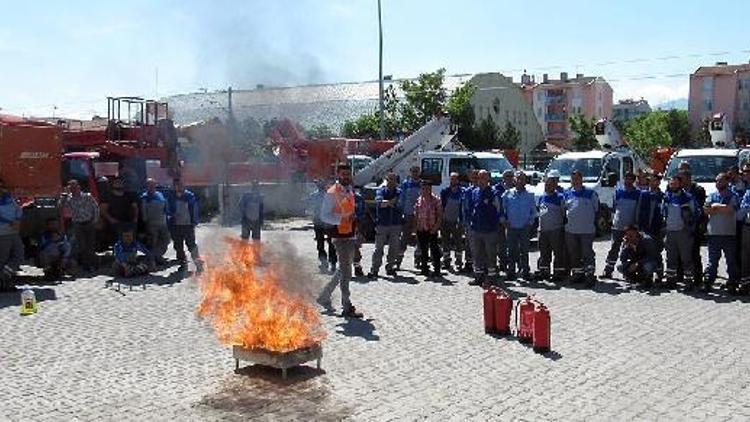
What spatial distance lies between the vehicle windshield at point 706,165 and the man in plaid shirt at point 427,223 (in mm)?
7754

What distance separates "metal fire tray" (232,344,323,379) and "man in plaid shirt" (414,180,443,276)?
6.59 meters

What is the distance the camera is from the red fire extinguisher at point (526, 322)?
890cm

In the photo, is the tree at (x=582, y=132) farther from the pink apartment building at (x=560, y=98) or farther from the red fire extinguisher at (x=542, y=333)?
the red fire extinguisher at (x=542, y=333)

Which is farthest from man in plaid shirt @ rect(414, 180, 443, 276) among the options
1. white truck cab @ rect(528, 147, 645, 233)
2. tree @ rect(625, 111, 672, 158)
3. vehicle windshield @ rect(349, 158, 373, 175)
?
tree @ rect(625, 111, 672, 158)

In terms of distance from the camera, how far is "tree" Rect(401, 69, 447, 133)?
144 feet

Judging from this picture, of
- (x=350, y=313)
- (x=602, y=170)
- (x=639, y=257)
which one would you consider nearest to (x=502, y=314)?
(x=350, y=313)

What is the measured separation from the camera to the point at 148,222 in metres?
15.5

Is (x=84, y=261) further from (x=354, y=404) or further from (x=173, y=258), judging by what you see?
(x=354, y=404)

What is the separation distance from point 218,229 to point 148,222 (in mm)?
1366

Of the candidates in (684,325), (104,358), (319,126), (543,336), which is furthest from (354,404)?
(319,126)

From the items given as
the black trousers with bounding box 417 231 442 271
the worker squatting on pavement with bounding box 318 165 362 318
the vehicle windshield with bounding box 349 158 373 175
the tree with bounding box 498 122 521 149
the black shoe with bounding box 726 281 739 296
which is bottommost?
the black shoe with bounding box 726 281 739 296

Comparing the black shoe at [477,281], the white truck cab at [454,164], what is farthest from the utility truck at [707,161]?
the black shoe at [477,281]

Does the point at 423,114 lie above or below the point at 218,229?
above

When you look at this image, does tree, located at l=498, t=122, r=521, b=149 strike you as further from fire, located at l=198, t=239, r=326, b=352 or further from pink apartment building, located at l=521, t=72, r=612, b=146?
pink apartment building, located at l=521, t=72, r=612, b=146
